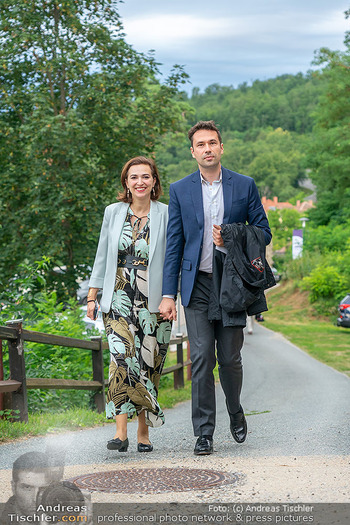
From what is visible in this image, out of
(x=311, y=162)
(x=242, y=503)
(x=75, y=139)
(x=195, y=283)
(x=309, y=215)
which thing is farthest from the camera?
(x=309, y=215)

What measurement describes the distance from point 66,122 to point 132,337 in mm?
11692

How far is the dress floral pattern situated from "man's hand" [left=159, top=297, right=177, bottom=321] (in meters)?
0.18

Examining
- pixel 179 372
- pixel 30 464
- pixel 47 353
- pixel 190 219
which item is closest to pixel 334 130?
pixel 179 372

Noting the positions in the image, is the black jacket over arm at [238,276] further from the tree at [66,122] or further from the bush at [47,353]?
the tree at [66,122]

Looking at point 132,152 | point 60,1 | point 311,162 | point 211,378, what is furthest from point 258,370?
point 311,162

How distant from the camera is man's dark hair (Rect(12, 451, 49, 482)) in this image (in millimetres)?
3828

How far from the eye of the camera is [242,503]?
12.6 feet

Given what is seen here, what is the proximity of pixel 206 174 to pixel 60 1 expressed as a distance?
13.3 m

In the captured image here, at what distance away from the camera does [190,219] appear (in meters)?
5.82

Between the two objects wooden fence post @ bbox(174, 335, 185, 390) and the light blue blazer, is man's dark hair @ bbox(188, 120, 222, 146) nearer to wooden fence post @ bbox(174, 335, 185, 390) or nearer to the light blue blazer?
the light blue blazer

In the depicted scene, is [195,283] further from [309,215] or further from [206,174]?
[309,215]

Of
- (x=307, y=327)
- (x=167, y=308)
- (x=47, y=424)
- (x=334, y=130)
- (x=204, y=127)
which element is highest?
(x=334, y=130)

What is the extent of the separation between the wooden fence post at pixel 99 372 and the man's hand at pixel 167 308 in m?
3.65

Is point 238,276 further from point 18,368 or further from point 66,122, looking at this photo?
point 66,122
